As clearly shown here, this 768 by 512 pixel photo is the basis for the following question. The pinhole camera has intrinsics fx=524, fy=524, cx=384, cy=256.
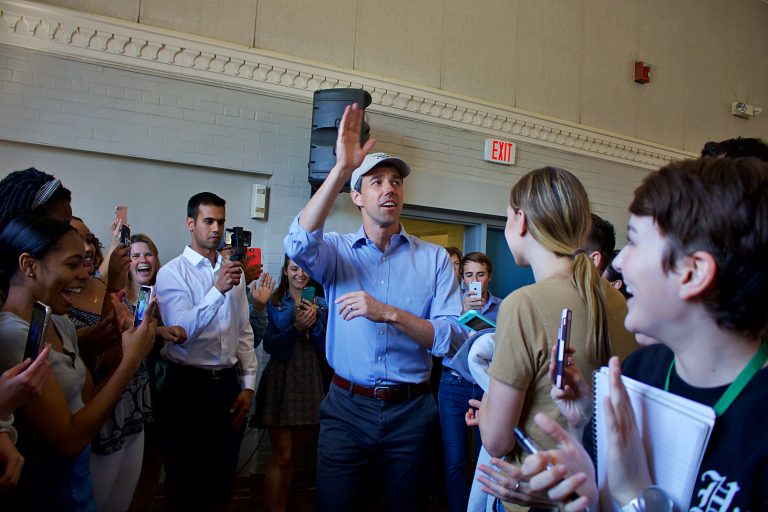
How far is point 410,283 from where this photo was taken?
215 cm

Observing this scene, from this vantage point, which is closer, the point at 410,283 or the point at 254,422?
the point at 410,283

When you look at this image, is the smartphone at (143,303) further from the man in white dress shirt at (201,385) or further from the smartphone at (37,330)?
the man in white dress shirt at (201,385)

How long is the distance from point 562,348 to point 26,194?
1821mm

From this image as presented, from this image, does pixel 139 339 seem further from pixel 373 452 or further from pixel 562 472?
pixel 562 472

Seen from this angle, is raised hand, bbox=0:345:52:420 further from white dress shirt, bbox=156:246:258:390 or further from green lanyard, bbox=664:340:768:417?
green lanyard, bbox=664:340:768:417

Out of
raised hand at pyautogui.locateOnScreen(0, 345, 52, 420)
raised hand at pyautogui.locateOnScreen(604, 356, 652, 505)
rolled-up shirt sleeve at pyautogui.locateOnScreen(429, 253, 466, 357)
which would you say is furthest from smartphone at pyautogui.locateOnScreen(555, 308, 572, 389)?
raised hand at pyautogui.locateOnScreen(0, 345, 52, 420)

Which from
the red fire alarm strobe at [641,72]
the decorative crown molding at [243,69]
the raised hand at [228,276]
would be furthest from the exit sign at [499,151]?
the raised hand at [228,276]

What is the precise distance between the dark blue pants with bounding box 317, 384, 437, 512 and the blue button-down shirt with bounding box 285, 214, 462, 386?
114mm

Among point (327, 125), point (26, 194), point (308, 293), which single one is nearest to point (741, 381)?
point (26, 194)

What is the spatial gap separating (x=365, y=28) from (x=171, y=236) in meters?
2.35

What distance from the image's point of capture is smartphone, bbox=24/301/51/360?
1318 millimetres

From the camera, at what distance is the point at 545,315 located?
1.19 meters

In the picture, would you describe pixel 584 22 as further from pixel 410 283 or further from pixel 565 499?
pixel 565 499

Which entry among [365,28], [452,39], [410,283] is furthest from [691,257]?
[452,39]
